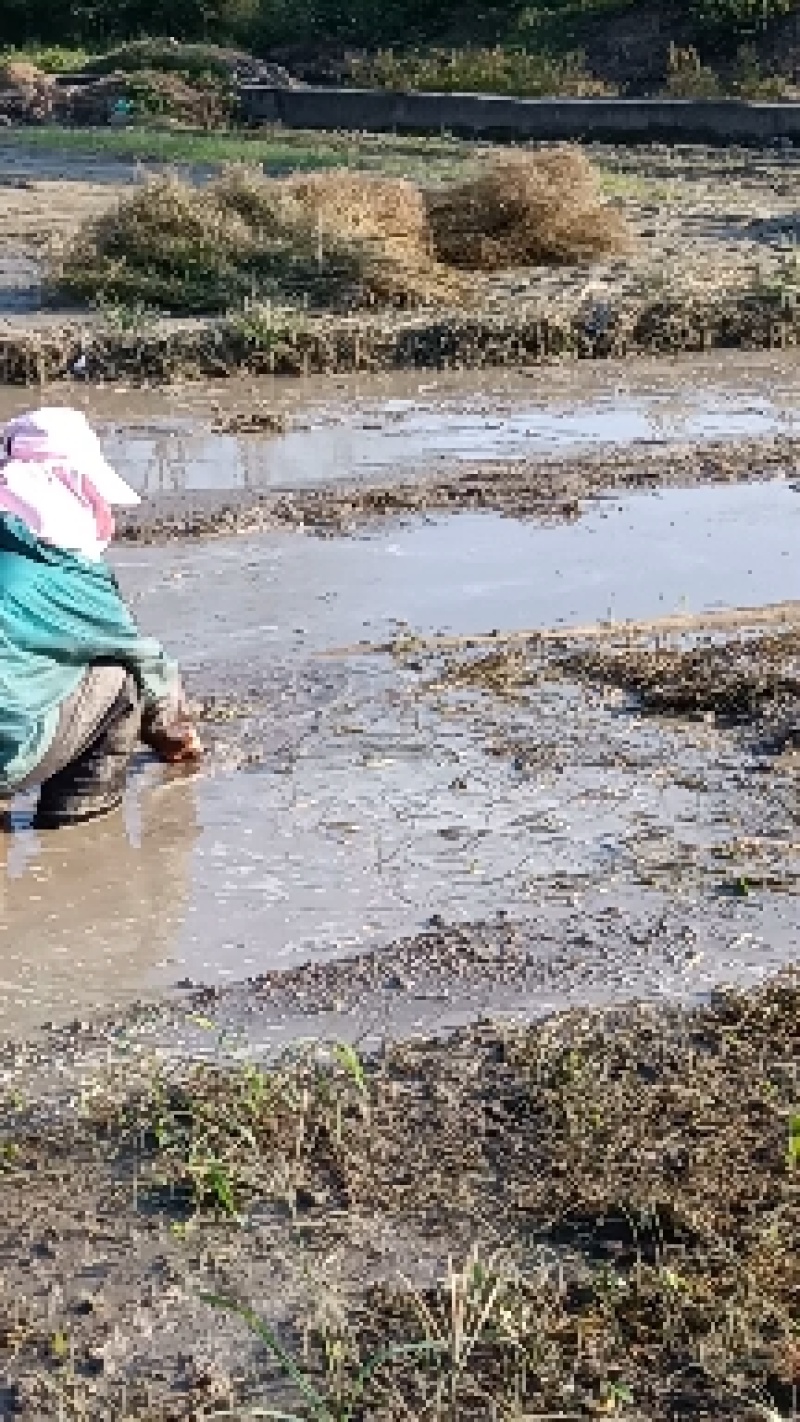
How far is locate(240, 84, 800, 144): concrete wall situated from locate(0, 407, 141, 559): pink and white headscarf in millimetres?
16418

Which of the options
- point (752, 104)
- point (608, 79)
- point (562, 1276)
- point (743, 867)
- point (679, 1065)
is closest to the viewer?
point (562, 1276)

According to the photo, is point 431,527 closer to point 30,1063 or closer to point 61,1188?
point 30,1063

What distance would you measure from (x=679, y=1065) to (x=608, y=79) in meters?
24.1

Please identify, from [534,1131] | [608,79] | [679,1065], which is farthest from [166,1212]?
[608,79]

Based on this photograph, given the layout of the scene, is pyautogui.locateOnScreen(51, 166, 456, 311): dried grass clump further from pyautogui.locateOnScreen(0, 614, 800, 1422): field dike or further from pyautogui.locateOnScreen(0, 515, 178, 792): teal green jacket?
pyautogui.locateOnScreen(0, 614, 800, 1422): field dike

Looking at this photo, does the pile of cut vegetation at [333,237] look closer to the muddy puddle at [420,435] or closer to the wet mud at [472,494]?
the muddy puddle at [420,435]

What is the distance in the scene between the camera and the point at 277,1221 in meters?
3.42

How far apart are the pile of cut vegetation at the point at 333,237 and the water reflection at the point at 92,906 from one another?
6741 millimetres

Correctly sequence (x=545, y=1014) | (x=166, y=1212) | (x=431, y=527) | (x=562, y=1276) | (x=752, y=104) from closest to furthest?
(x=562, y=1276)
(x=166, y=1212)
(x=545, y=1014)
(x=431, y=527)
(x=752, y=104)

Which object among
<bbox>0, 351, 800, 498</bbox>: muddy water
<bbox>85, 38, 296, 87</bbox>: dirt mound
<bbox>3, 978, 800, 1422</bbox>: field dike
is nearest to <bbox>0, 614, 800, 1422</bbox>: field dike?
<bbox>3, 978, 800, 1422</bbox>: field dike

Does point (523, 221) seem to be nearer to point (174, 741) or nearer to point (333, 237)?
point (333, 237)

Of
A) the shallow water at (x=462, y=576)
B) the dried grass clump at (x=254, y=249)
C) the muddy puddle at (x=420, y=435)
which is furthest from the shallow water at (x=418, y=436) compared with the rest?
the dried grass clump at (x=254, y=249)

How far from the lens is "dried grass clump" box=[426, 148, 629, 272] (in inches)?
523

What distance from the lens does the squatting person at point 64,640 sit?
507cm
